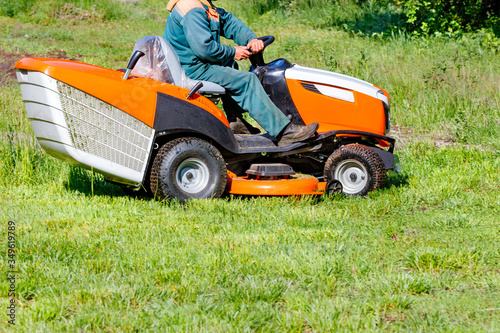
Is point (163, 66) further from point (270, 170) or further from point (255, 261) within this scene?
point (255, 261)

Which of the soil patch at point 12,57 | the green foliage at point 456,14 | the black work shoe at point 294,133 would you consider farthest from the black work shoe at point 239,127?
the green foliage at point 456,14

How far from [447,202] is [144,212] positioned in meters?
2.38

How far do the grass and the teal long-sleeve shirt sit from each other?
1106 mm

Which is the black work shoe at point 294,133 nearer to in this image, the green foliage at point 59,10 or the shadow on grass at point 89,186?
the shadow on grass at point 89,186

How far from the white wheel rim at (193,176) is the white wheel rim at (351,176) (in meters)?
1.14

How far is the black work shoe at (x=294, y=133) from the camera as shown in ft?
15.1

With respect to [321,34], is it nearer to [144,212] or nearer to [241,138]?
[241,138]

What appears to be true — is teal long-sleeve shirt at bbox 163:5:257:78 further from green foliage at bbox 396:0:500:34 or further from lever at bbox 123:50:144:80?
green foliage at bbox 396:0:500:34

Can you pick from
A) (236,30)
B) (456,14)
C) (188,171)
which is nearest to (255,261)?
(188,171)

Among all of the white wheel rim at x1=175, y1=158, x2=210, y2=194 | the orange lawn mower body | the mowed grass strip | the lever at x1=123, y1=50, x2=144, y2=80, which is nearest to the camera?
the mowed grass strip

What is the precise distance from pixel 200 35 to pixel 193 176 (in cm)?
106

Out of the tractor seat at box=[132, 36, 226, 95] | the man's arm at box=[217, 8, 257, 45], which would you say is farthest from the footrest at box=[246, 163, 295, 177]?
the man's arm at box=[217, 8, 257, 45]

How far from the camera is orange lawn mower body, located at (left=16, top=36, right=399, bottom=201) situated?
12.4 feet

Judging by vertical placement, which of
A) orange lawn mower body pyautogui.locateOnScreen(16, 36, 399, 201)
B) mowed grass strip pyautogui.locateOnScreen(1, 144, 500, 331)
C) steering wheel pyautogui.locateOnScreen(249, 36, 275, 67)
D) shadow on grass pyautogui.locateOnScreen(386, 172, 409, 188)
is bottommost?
mowed grass strip pyautogui.locateOnScreen(1, 144, 500, 331)
